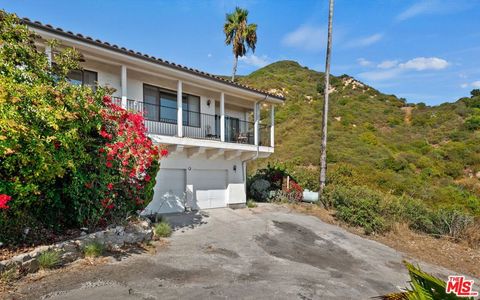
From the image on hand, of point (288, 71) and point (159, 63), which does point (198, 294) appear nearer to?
point (159, 63)

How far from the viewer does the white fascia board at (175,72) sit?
8798mm

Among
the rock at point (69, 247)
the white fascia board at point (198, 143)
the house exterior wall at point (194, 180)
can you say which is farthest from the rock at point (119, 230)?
the white fascia board at point (198, 143)

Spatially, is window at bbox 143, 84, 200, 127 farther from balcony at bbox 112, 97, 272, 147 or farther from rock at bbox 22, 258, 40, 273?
rock at bbox 22, 258, 40, 273

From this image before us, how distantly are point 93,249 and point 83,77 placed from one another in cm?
677

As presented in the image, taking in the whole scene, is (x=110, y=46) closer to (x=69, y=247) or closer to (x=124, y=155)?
Answer: (x=124, y=155)

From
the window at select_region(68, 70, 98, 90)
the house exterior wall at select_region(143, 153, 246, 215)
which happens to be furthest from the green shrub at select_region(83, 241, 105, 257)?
the window at select_region(68, 70, 98, 90)

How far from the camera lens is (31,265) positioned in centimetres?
570

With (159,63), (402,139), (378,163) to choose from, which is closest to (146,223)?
(159,63)

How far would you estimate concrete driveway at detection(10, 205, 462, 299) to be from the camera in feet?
18.1

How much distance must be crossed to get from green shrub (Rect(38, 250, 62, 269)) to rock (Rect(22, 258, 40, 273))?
6 cm

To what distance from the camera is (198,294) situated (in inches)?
217

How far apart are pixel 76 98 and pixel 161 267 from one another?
433cm

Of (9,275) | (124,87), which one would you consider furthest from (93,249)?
(124,87)

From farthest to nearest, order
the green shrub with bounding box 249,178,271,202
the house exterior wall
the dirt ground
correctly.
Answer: the green shrub with bounding box 249,178,271,202
the house exterior wall
the dirt ground
